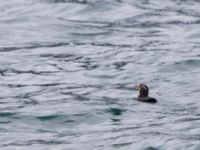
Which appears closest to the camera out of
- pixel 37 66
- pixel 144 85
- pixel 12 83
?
pixel 144 85

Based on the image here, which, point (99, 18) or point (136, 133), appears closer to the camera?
point (136, 133)

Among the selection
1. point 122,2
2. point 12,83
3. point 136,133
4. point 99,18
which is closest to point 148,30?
point 99,18

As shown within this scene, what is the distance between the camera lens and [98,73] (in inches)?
601

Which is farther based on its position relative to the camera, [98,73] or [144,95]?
[98,73]

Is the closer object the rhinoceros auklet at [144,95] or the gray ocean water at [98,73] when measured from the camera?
the gray ocean water at [98,73]

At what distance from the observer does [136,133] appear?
39.4 feet

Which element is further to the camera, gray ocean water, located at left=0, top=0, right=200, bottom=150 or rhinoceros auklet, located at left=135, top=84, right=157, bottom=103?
rhinoceros auklet, located at left=135, top=84, right=157, bottom=103

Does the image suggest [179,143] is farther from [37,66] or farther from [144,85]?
[37,66]

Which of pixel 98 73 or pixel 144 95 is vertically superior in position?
pixel 144 95

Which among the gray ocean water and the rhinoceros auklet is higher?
the rhinoceros auklet

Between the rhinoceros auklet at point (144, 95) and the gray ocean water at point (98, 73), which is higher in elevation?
the rhinoceros auklet at point (144, 95)

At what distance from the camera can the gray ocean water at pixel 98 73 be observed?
39.3 feet

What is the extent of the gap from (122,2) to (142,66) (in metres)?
5.66

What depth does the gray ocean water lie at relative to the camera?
12.0 metres
